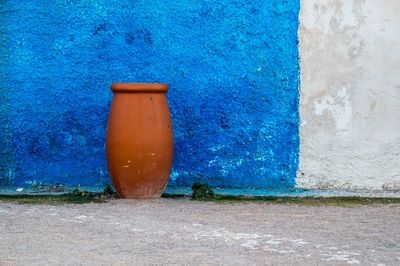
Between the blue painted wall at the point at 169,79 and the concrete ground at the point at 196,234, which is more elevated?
the blue painted wall at the point at 169,79

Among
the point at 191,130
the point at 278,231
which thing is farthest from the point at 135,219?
the point at 191,130

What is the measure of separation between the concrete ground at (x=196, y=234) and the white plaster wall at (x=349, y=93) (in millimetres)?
752

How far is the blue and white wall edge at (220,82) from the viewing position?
6.18 meters

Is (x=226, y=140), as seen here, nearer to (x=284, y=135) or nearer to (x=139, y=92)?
(x=284, y=135)

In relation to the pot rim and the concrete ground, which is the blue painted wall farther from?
the concrete ground

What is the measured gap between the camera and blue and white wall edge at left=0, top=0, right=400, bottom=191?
6176mm

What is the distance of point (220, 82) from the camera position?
6.18 m

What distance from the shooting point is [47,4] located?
6195mm

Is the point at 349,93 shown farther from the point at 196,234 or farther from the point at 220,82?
the point at 196,234

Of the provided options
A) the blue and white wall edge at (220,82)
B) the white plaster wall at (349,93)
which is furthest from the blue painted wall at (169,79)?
the white plaster wall at (349,93)

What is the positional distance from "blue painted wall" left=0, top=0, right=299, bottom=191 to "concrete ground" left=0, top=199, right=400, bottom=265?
2.35ft

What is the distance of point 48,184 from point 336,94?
7.36ft

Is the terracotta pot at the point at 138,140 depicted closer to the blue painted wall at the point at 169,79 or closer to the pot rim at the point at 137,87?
the pot rim at the point at 137,87

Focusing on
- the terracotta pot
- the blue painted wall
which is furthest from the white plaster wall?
the terracotta pot
